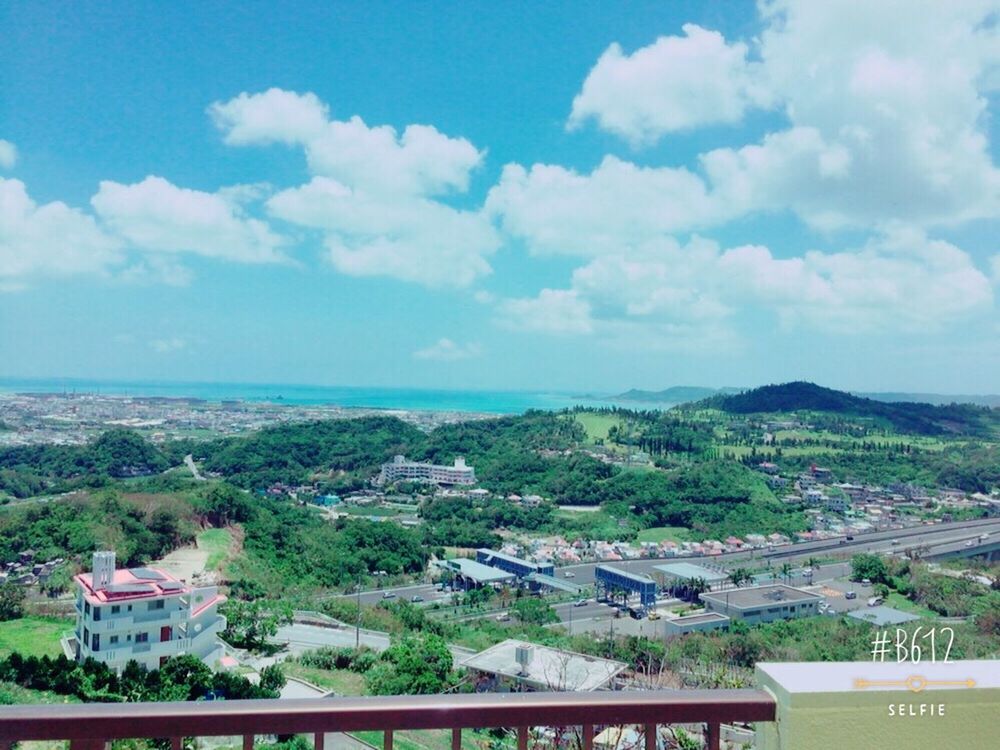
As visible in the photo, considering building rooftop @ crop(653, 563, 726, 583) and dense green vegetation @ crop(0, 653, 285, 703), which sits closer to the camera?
dense green vegetation @ crop(0, 653, 285, 703)

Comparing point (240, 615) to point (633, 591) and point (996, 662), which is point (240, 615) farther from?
point (996, 662)

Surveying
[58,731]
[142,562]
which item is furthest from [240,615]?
[58,731]

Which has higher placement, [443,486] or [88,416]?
[88,416]

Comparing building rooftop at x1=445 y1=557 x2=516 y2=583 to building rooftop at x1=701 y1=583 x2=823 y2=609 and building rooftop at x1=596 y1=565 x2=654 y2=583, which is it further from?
building rooftop at x1=701 y1=583 x2=823 y2=609

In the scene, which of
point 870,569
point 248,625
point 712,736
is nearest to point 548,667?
point 248,625

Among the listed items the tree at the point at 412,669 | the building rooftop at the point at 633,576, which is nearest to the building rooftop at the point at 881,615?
the building rooftop at the point at 633,576

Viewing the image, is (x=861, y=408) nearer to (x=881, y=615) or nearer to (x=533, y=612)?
(x=881, y=615)

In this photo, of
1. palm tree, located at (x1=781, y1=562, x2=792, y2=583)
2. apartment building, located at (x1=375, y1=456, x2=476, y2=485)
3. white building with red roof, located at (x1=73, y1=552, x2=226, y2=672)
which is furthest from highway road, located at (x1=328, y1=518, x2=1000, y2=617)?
apartment building, located at (x1=375, y1=456, x2=476, y2=485)
